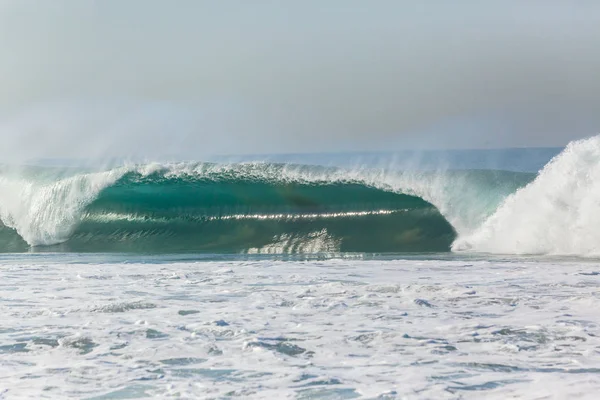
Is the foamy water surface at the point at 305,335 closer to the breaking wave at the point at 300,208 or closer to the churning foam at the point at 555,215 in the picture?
the churning foam at the point at 555,215

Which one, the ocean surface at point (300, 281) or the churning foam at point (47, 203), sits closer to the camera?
the ocean surface at point (300, 281)

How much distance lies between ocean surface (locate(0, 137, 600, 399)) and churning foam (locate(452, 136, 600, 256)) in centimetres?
3

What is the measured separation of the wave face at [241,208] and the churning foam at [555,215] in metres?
1.00

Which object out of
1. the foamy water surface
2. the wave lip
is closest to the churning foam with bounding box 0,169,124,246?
the wave lip

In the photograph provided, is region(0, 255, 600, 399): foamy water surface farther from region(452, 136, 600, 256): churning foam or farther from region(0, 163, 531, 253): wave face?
region(0, 163, 531, 253): wave face

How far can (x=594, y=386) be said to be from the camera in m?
4.16

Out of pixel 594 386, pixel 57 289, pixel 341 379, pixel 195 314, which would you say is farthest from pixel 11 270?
pixel 594 386

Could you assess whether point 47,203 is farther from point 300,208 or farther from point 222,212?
point 300,208

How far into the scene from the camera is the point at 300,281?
348 inches

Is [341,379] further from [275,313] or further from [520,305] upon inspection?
[520,305]

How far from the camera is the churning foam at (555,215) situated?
12.6 m

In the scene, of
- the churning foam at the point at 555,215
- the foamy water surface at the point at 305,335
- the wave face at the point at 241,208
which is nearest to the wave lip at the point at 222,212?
the wave face at the point at 241,208

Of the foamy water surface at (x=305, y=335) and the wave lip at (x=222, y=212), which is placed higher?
the wave lip at (x=222, y=212)

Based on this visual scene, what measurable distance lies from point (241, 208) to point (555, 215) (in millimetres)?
7256
